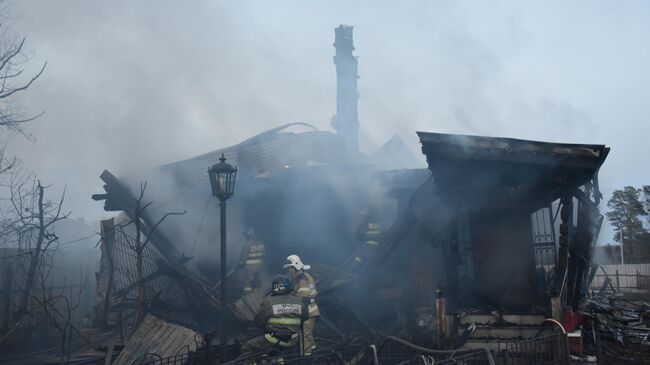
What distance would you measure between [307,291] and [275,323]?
109 cm

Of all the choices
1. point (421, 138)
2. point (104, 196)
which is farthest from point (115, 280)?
point (421, 138)

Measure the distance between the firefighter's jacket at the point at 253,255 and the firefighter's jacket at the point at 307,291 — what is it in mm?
5474

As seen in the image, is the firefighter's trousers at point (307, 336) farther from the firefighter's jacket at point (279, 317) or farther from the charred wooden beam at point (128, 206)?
the charred wooden beam at point (128, 206)

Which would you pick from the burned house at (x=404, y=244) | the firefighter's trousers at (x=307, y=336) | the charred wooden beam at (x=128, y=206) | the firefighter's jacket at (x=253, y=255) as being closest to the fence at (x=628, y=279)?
the burned house at (x=404, y=244)

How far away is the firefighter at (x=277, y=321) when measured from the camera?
19.5ft

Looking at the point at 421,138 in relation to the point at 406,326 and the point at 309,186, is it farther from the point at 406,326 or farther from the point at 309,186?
the point at 309,186

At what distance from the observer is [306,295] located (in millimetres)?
6938

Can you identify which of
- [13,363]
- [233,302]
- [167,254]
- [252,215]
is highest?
[252,215]

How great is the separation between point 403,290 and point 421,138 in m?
4.57

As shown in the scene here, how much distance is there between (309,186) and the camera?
14680 mm

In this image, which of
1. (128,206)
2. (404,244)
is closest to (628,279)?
(404,244)

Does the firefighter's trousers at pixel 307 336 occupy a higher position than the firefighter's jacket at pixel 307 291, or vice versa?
the firefighter's jacket at pixel 307 291

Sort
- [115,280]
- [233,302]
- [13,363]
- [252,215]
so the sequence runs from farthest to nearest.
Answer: [252,215], [115,280], [233,302], [13,363]

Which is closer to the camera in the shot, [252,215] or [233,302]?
[233,302]
